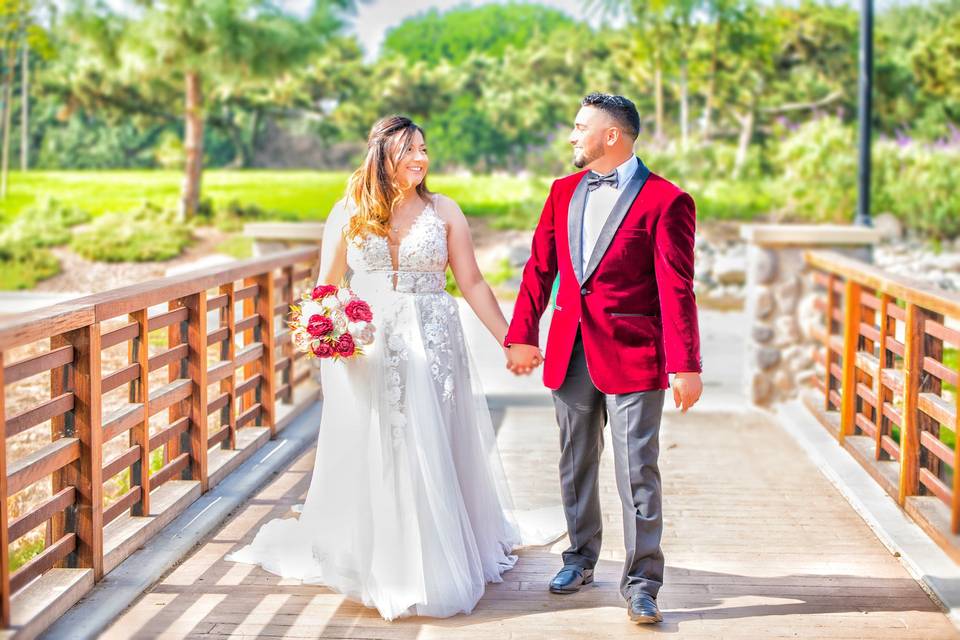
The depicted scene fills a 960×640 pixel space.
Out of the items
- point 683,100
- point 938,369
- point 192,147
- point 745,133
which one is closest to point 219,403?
point 938,369

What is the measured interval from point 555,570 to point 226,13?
18.3 metres

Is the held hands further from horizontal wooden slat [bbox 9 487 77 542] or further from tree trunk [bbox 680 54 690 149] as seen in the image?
tree trunk [bbox 680 54 690 149]

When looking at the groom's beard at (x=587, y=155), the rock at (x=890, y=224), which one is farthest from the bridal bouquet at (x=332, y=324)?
the rock at (x=890, y=224)

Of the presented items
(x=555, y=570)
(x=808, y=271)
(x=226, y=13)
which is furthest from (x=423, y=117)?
(x=555, y=570)

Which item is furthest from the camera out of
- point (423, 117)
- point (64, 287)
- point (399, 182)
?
point (423, 117)

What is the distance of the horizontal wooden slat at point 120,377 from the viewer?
4.47 metres

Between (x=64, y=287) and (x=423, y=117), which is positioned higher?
(x=423, y=117)

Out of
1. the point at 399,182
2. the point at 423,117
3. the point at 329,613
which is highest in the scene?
the point at 423,117

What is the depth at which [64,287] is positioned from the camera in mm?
19938

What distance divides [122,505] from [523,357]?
70.0 inches

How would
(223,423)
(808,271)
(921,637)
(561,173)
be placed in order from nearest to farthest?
(921,637), (223,423), (808,271), (561,173)

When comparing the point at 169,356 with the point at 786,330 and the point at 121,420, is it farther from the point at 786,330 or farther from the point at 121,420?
the point at 786,330

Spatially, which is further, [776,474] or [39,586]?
[776,474]

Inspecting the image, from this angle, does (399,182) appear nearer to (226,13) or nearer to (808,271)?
(808,271)
